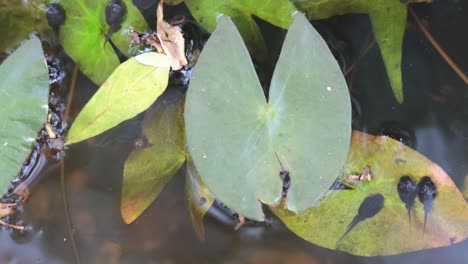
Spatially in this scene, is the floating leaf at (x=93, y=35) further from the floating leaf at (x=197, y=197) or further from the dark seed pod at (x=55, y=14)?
the floating leaf at (x=197, y=197)

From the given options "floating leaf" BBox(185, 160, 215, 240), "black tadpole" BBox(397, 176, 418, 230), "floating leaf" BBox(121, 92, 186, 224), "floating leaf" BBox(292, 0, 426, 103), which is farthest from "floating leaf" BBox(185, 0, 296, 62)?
"black tadpole" BBox(397, 176, 418, 230)

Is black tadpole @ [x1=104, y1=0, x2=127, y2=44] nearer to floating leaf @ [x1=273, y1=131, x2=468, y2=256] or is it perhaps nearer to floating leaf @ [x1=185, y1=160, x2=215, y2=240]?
floating leaf @ [x1=185, y1=160, x2=215, y2=240]

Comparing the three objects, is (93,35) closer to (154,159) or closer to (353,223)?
(154,159)

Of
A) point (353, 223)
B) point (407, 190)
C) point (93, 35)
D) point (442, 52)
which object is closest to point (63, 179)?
point (93, 35)

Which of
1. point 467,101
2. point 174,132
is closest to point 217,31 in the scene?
point 174,132

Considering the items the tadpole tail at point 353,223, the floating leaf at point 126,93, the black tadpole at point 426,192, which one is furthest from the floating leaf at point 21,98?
the black tadpole at point 426,192

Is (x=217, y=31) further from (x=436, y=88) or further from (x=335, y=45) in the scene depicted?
(x=436, y=88)
